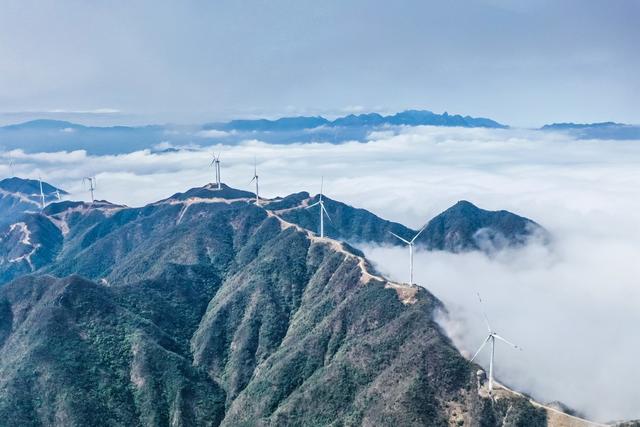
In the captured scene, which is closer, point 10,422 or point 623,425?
point 623,425

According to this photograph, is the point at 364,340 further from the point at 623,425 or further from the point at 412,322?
the point at 623,425

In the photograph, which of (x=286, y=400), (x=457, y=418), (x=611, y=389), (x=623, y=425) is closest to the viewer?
(x=623, y=425)

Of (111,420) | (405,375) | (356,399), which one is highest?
(405,375)

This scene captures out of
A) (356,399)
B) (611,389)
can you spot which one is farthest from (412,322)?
(611,389)

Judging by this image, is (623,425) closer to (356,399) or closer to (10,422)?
(356,399)

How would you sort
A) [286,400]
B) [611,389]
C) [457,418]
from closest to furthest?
[457,418] → [611,389] → [286,400]

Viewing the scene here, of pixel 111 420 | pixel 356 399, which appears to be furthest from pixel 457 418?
pixel 111 420

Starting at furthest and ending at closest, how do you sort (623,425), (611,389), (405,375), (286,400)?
1. (286,400)
2. (611,389)
3. (405,375)
4. (623,425)

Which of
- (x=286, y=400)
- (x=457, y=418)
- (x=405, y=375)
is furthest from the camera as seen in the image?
(x=286, y=400)

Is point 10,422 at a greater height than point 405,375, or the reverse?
point 405,375
